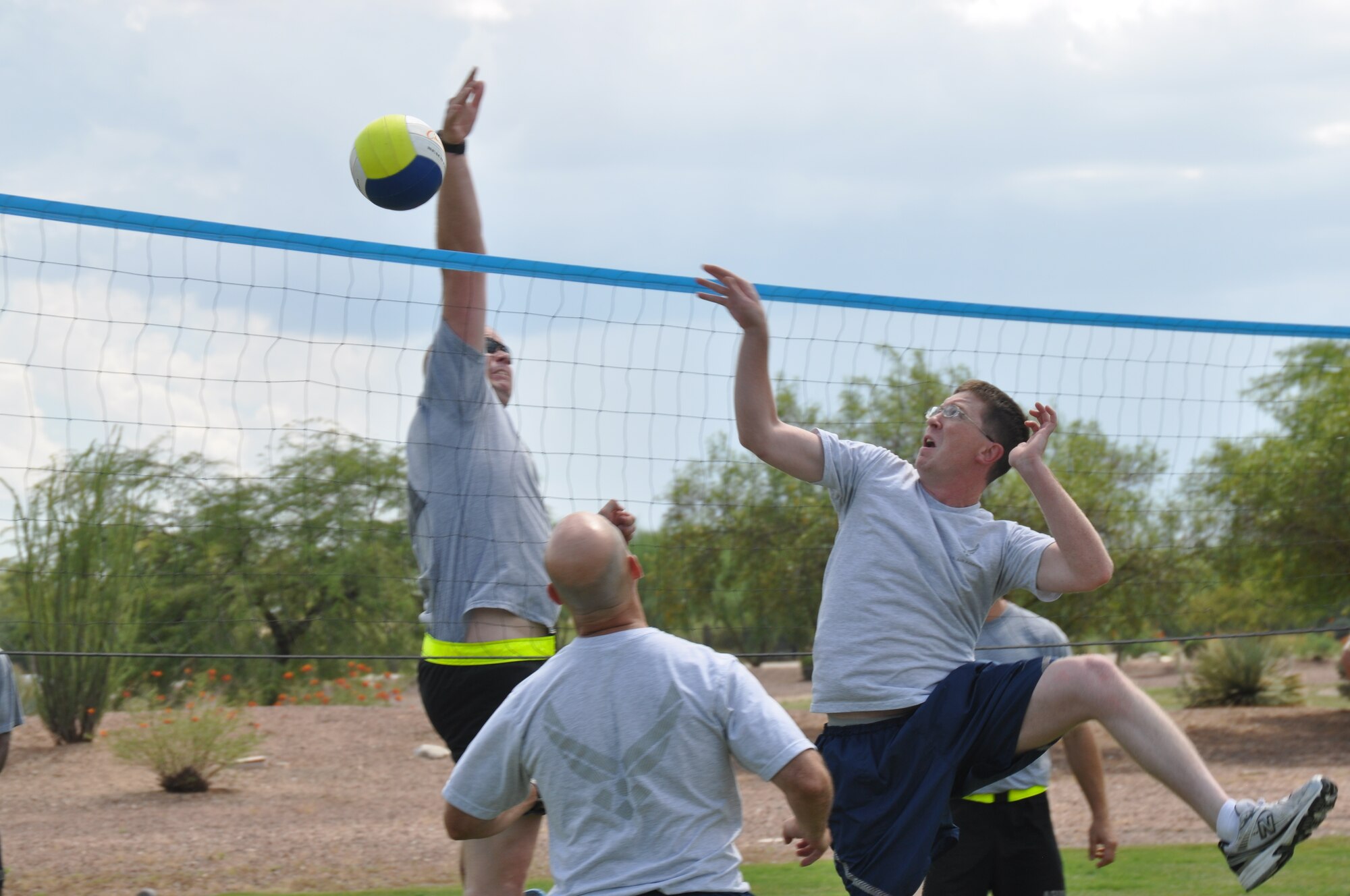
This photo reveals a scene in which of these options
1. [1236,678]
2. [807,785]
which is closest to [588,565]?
[807,785]

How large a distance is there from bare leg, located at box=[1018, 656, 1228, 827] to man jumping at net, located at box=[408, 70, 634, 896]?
5.00 feet

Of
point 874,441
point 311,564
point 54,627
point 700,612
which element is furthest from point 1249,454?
point 54,627

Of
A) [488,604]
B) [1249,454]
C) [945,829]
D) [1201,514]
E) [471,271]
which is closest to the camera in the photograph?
[945,829]

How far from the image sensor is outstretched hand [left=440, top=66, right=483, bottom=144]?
440 centimetres

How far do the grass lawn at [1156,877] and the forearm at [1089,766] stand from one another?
2431 mm

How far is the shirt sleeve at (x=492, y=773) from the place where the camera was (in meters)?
2.64

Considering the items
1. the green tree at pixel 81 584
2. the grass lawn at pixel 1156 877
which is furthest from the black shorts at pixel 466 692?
the green tree at pixel 81 584

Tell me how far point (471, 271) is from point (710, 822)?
7.44 ft

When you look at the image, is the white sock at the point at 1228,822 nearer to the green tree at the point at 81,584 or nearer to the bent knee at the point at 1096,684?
the bent knee at the point at 1096,684

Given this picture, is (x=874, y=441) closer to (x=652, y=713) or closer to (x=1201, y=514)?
(x=1201, y=514)

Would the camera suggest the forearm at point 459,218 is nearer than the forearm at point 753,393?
No

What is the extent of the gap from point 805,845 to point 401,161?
2.51 m

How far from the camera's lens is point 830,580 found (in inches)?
143

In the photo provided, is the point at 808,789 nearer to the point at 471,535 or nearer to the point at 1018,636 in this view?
the point at 471,535
